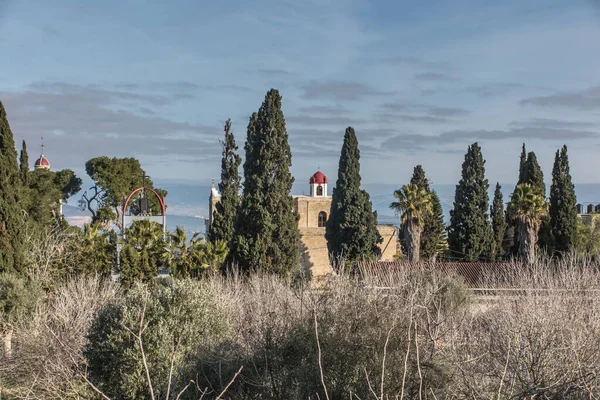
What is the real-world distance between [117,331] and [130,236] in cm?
952

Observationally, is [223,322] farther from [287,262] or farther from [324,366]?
[287,262]

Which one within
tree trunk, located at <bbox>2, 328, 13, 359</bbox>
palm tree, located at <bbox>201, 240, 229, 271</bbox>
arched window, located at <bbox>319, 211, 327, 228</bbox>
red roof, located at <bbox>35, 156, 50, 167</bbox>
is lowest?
tree trunk, located at <bbox>2, 328, 13, 359</bbox>

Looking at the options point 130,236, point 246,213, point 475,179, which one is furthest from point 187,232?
point 475,179

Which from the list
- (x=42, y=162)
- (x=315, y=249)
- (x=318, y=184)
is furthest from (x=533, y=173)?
(x=42, y=162)

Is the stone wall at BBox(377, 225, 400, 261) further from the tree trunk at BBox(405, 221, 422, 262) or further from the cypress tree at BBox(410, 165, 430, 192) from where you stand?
the tree trunk at BBox(405, 221, 422, 262)

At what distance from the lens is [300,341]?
11898 millimetres

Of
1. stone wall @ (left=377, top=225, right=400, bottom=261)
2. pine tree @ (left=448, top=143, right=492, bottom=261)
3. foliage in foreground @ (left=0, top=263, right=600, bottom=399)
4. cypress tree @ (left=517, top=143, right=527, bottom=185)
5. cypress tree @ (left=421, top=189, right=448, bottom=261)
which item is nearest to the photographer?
foliage in foreground @ (left=0, top=263, right=600, bottom=399)

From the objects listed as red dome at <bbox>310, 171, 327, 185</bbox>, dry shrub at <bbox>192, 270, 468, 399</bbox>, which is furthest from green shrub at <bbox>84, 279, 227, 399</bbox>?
red dome at <bbox>310, 171, 327, 185</bbox>

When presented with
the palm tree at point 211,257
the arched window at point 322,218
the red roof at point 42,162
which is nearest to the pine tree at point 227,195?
the palm tree at point 211,257

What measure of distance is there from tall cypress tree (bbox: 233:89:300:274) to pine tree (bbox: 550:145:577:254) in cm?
1395

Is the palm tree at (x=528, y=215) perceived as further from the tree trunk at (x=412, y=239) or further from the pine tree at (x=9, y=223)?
the pine tree at (x=9, y=223)

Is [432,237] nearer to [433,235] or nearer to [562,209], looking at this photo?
[433,235]

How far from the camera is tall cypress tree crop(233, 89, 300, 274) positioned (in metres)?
25.4

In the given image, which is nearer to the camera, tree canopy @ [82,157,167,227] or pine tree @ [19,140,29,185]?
pine tree @ [19,140,29,185]
